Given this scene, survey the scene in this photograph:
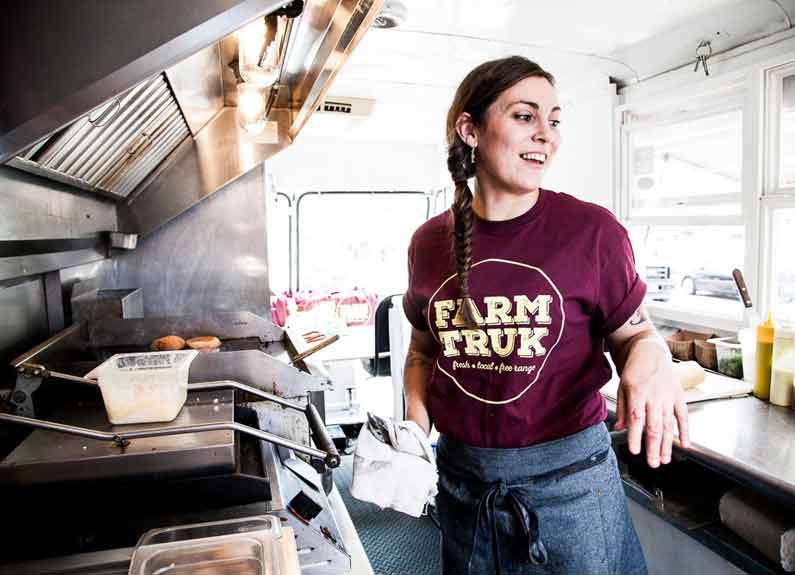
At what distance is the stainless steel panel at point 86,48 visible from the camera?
71 cm

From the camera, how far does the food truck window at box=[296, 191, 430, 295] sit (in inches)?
285

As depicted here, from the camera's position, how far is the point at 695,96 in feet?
10.6

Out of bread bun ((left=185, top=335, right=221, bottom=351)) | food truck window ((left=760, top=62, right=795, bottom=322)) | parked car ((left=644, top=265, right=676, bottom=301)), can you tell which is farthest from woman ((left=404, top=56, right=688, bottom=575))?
parked car ((left=644, top=265, right=676, bottom=301))

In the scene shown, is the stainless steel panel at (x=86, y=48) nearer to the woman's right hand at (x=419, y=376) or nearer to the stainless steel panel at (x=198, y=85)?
the stainless steel panel at (x=198, y=85)

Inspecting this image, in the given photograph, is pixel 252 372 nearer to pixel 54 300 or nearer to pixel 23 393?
pixel 23 393

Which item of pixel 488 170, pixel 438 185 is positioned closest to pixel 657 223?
pixel 488 170

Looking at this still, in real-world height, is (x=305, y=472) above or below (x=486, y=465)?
below

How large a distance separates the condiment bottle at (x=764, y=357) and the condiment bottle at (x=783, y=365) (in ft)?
0.16

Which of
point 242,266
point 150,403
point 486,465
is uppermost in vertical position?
point 242,266

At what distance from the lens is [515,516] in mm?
1254

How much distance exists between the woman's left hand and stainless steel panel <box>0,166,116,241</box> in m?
1.62

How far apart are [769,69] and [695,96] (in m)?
0.47

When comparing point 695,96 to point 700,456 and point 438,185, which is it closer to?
point 700,456

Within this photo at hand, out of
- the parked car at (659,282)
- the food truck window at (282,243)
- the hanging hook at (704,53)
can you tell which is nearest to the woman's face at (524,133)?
the hanging hook at (704,53)
